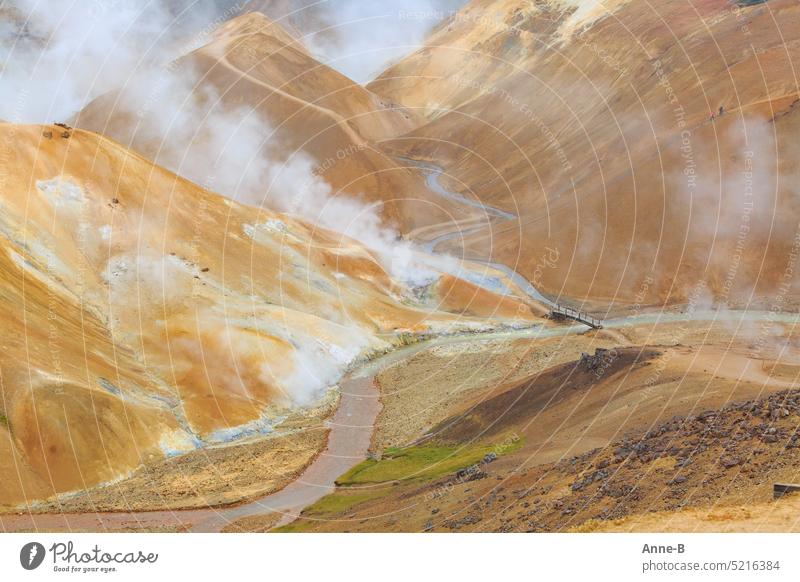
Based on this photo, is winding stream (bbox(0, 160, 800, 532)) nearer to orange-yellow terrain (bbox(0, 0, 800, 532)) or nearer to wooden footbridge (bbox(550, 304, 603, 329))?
orange-yellow terrain (bbox(0, 0, 800, 532))

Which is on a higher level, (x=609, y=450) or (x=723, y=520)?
(x=609, y=450)

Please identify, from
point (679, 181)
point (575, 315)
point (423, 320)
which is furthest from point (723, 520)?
point (679, 181)

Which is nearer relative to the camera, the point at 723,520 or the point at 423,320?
the point at 723,520

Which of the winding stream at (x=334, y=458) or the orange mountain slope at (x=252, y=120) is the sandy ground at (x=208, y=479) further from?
the orange mountain slope at (x=252, y=120)

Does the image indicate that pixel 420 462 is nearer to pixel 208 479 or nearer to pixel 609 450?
pixel 208 479

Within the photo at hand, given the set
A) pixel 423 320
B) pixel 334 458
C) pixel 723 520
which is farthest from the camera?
pixel 423 320

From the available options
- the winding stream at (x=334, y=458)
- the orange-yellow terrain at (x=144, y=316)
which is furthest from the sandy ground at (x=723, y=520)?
the orange-yellow terrain at (x=144, y=316)
